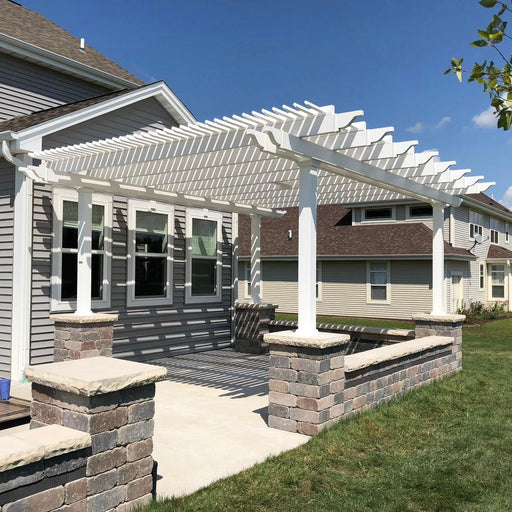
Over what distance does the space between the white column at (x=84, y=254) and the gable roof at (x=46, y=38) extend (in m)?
3.63

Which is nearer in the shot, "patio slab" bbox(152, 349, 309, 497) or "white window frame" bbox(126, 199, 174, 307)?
"patio slab" bbox(152, 349, 309, 497)

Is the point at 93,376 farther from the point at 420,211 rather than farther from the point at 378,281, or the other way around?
the point at 420,211

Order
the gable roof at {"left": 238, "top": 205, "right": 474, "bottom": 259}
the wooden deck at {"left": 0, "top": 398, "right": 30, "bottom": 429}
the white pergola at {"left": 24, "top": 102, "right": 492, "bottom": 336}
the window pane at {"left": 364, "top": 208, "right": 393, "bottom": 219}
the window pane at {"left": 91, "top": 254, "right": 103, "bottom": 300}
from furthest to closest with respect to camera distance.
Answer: the window pane at {"left": 364, "top": 208, "right": 393, "bottom": 219}, the gable roof at {"left": 238, "top": 205, "right": 474, "bottom": 259}, the window pane at {"left": 91, "top": 254, "right": 103, "bottom": 300}, the white pergola at {"left": 24, "top": 102, "right": 492, "bottom": 336}, the wooden deck at {"left": 0, "top": 398, "right": 30, "bottom": 429}

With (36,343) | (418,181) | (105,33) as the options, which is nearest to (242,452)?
(36,343)

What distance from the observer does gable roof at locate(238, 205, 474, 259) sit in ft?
65.4

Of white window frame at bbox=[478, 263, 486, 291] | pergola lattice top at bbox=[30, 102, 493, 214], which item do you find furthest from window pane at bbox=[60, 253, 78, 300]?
white window frame at bbox=[478, 263, 486, 291]

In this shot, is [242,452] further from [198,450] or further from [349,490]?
[349,490]

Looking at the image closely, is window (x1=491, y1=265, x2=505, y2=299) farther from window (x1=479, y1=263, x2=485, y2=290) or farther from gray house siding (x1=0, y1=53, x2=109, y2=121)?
gray house siding (x1=0, y1=53, x2=109, y2=121)

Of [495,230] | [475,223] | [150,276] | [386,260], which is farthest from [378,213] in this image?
[150,276]

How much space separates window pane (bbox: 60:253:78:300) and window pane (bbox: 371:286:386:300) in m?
14.7

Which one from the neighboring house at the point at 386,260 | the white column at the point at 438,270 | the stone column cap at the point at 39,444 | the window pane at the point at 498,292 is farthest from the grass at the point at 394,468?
the window pane at the point at 498,292

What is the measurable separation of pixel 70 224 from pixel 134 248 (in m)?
1.42

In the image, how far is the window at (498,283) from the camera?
24.6 meters

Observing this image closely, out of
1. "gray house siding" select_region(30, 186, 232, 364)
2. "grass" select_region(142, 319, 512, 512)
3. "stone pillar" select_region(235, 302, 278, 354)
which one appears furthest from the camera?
"stone pillar" select_region(235, 302, 278, 354)
